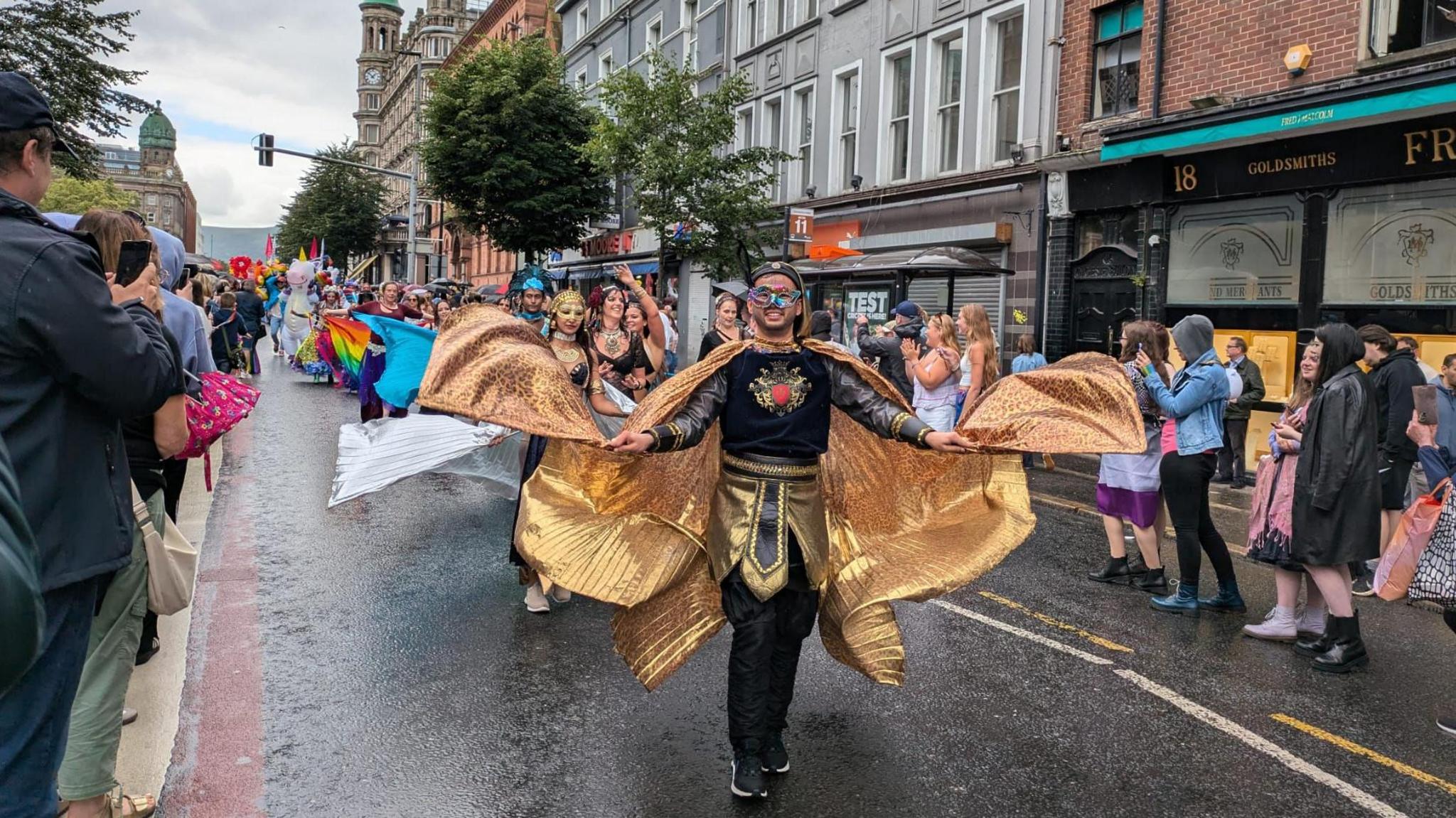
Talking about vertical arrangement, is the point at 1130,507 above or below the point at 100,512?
below

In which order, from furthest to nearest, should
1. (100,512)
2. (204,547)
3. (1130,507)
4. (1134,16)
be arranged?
1. (1134,16)
2. (204,547)
3. (1130,507)
4. (100,512)

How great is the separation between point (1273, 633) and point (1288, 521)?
0.66 m

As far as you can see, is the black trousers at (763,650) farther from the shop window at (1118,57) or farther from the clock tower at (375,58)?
the clock tower at (375,58)

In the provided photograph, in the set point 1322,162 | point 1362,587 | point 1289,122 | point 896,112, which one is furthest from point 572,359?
point 896,112

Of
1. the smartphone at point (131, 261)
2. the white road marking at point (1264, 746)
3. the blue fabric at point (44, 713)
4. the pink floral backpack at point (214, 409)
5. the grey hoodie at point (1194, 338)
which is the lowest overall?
the white road marking at point (1264, 746)

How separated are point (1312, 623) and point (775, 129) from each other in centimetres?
2144

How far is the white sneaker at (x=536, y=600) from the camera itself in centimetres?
621

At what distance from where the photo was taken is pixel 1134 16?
15617 millimetres

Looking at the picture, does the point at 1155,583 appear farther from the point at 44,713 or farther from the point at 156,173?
the point at 156,173

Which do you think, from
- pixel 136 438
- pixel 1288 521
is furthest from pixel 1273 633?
pixel 136 438

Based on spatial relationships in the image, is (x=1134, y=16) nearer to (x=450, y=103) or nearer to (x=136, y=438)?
(x=136, y=438)

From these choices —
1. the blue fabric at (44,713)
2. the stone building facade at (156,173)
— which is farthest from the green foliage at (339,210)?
the stone building facade at (156,173)

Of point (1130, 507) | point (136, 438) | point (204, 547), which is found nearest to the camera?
point (136, 438)

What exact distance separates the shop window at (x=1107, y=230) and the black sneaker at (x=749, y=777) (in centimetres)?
1332
